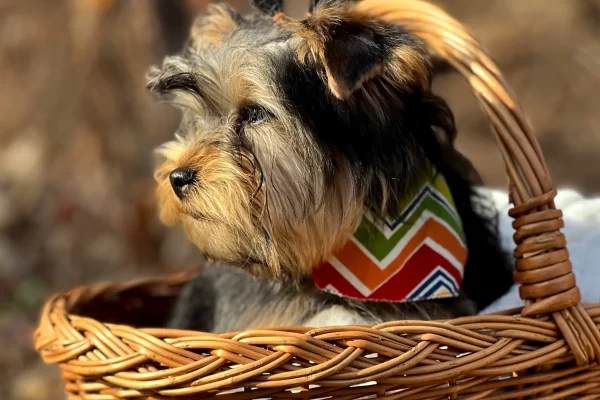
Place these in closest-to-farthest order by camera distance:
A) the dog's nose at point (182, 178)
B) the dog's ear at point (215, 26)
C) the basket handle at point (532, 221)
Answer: the basket handle at point (532, 221), the dog's nose at point (182, 178), the dog's ear at point (215, 26)

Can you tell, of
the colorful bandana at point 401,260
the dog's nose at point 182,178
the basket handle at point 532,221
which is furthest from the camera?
the colorful bandana at point 401,260

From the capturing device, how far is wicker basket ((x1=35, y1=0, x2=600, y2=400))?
169 centimetres

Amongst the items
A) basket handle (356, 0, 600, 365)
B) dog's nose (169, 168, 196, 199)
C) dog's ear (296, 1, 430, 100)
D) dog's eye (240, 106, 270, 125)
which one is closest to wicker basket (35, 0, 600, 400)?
basket handle (356, 0, 600, 365)

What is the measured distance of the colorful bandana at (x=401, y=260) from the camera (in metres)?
2.11

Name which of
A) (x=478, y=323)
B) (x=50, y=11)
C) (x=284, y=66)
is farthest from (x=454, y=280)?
(x=50, y=11)

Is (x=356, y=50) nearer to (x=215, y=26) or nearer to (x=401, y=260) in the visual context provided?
(x=401, y=260)

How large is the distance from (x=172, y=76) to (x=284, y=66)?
39cm

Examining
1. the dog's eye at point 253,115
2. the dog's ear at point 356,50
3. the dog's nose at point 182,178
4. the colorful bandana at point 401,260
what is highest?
the dog's ear at point 356,50

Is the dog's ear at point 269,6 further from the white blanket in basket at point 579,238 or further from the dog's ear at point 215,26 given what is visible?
the white blanket in basket at point 579,238

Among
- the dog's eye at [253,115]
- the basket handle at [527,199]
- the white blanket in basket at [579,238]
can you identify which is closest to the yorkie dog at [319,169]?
the dog's eye at [253,115]

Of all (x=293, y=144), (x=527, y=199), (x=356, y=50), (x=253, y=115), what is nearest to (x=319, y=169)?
(x=293, y=144)

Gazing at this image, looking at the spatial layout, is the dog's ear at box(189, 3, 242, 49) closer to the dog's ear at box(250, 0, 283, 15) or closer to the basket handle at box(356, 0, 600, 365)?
the dog's ear at box(250, 0, 283, 15)

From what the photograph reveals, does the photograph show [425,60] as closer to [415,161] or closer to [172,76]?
[415,161]

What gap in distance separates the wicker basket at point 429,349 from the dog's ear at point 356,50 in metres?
0.24
